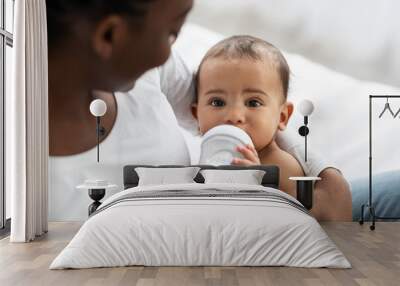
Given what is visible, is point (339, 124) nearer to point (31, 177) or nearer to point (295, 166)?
point (295, 166)

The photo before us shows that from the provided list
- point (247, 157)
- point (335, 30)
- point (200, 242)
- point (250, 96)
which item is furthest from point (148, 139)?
point (200, 242)

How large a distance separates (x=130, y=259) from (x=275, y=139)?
3.64 metres

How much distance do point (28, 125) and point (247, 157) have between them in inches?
→ 111

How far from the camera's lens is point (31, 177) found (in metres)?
6.82

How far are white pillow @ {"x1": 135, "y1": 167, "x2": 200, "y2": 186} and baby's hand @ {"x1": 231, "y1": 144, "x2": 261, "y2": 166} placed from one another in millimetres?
595

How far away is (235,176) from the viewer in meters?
7.55

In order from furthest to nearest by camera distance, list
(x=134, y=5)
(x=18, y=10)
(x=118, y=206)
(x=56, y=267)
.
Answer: (x=134, y=5), (x=18, y=10), (x=118, y=206), (x=56, y=267)

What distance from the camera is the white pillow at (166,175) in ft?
25.0

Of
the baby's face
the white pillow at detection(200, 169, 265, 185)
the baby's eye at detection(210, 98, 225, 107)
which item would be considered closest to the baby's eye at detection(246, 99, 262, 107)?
the baby's face

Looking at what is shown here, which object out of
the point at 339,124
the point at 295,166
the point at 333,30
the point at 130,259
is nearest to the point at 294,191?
the point at 295,166

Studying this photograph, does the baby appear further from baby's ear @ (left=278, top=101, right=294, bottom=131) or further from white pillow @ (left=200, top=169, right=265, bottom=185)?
white pillow @ (left=200, top=169, right=265, bottom=185)

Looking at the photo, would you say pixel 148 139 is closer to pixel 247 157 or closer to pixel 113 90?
pixel 113 90

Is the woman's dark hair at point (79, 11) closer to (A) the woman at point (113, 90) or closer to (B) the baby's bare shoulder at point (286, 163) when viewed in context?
(A) the woman at point (113, 90)

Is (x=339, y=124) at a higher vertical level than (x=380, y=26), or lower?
lower
